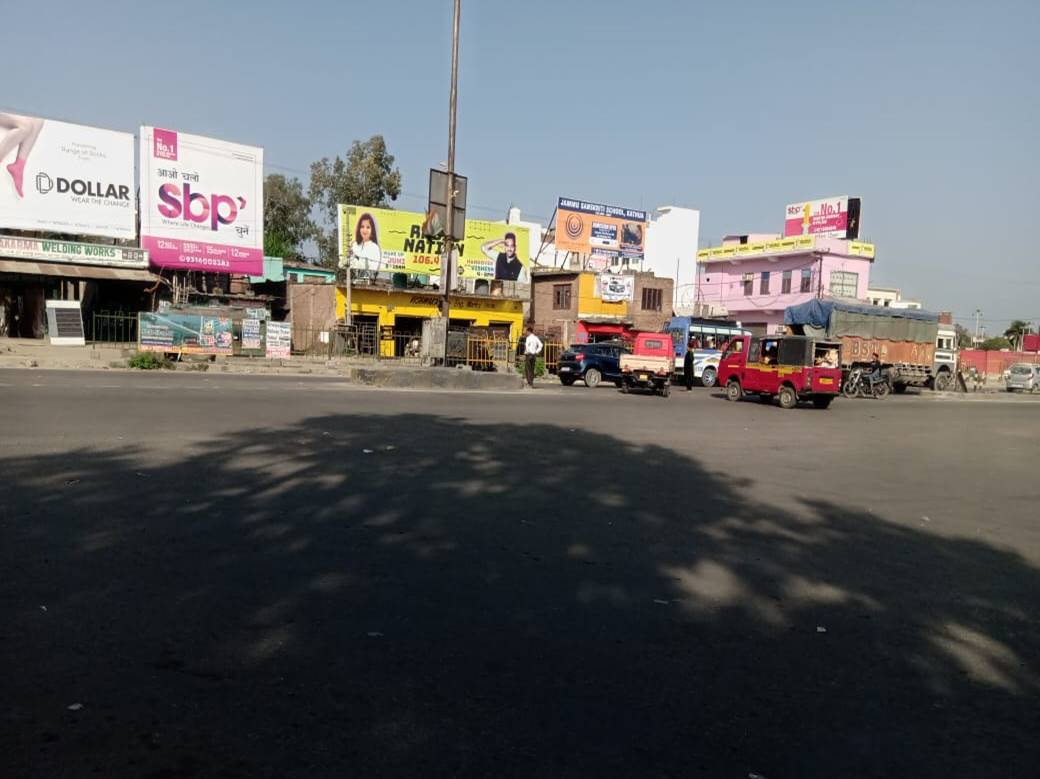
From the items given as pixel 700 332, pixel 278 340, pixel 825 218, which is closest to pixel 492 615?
pixel 278 340

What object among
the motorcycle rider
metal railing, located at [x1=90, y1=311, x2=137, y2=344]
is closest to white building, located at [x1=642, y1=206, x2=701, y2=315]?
the motorcycle rider

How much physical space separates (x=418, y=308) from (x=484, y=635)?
37222mm

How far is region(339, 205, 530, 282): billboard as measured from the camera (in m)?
37.8

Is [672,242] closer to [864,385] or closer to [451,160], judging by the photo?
[864,385]

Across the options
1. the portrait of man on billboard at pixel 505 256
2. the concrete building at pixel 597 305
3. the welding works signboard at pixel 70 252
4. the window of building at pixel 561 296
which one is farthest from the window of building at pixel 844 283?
the welding works signboard at pixel 70 252

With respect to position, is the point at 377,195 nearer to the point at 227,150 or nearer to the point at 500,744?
the point at 227,150

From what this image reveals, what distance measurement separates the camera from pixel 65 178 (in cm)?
3022

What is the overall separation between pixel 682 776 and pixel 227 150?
35765mm

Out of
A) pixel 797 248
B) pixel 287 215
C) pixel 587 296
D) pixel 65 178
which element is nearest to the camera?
pixel 65 178

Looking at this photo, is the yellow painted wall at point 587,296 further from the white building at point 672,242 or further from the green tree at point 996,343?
the green tree at point 996,343

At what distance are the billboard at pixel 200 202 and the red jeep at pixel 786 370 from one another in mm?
22202

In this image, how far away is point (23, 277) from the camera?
103ft

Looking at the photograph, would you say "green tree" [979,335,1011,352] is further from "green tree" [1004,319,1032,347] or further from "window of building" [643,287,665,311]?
"window of building" [643,287,665,311]

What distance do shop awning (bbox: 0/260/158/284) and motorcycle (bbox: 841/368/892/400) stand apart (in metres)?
28.2
